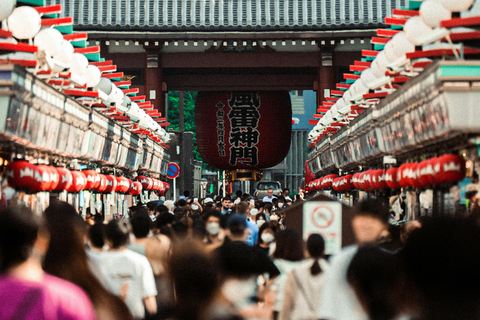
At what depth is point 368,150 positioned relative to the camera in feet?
58.2

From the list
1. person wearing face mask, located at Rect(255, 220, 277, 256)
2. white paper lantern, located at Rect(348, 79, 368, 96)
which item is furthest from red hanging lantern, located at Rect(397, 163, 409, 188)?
person wearing face mask, located at Rect(255, 220, 277, 256)

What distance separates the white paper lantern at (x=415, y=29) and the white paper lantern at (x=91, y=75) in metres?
6.36

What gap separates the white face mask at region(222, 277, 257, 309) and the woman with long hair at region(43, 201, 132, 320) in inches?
30.1

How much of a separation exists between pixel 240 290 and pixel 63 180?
9.71m

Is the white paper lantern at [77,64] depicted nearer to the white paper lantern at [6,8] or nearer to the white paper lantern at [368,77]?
the white paper lantern at [6,8]

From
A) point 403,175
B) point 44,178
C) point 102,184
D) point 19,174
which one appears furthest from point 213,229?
point 102,184

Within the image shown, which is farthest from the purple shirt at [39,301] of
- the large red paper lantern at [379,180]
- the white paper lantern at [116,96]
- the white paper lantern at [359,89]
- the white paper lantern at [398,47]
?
the white paper lantern at [116,96]

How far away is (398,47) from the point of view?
44.1 feet

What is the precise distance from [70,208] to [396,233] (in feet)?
17.3

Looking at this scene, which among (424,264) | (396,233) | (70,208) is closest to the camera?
(424,264)

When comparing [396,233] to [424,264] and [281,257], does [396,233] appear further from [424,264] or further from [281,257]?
[424,264]

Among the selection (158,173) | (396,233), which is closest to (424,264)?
(396,233)

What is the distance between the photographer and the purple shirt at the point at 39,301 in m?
3.39

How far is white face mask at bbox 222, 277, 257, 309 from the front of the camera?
15.3ft
